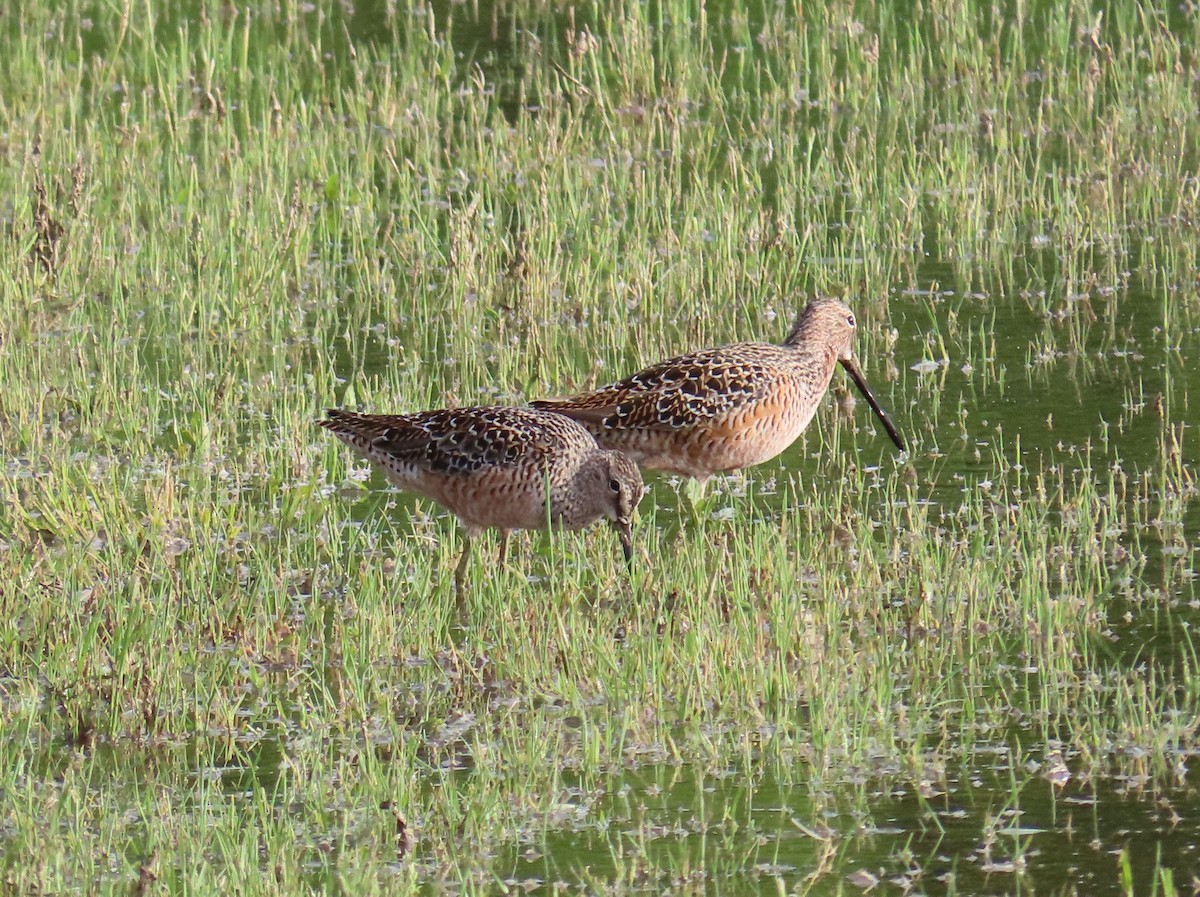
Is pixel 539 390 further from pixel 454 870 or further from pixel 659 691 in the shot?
pixel 454 870

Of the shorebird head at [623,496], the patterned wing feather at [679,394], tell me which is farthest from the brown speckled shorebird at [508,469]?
the patterned wing feather at [679,394]

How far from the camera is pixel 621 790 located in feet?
20.8

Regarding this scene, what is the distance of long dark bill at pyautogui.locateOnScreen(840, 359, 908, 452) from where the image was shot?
9492mm

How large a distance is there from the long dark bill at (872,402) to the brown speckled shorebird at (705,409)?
1.11 feet

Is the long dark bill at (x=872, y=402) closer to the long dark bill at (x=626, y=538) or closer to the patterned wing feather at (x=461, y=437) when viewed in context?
the patterned wing feather at (x=461, y=437)

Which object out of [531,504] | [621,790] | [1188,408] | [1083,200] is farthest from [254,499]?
[1083,200]

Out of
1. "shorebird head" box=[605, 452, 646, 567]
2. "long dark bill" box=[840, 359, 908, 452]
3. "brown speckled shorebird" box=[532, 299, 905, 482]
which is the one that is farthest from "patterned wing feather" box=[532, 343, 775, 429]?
"shorebird head" box=[605, 452, 646, 567]

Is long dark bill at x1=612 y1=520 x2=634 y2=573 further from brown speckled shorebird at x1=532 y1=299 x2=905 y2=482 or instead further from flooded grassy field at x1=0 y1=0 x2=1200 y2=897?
brown speckled shorebird at x1=532 y1=299 x2=905 y2=482

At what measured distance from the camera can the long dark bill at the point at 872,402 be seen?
9.49 metres

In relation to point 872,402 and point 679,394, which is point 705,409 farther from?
point 872,402

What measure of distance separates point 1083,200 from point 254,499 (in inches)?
217

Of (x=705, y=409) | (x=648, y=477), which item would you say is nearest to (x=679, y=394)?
(x=705, y=409)

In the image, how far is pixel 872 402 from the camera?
969 centimetres

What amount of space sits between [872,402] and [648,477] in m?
0.97
